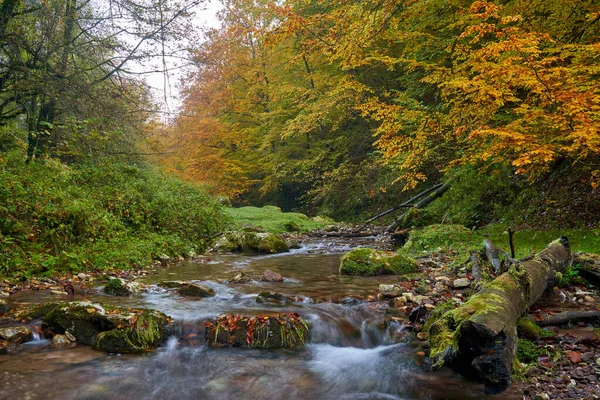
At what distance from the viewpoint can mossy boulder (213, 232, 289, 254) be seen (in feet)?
36.3

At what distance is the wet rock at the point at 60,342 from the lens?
4.04 meters

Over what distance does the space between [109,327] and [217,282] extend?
8.74 ft

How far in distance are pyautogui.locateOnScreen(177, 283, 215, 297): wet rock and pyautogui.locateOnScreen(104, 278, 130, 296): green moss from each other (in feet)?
2.63

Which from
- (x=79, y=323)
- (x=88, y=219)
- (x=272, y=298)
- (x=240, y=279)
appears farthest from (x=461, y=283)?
(x=88, y=219)

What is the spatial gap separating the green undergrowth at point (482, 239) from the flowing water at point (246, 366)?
326 cm

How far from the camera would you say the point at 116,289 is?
5.71 m

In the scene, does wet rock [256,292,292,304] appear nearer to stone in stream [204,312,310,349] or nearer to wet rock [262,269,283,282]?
stone in stream [204,312,310,349]

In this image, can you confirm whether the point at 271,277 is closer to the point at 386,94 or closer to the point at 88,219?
the point at 88,219

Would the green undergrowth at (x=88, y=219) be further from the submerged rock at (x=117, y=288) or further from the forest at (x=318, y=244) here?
the submerged rock at (x=117, y=288)

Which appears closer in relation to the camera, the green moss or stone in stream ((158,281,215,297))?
the green moss

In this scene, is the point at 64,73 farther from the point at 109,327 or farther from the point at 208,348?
the point at 208,348

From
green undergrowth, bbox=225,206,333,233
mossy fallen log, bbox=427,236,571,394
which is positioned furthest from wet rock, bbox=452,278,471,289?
green undergrowth, bbox=225,206,333,233

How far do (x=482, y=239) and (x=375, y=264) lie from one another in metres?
2.96

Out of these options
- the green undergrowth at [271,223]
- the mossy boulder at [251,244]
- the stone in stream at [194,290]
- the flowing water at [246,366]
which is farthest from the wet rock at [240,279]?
the green undergrowth at [271,223]
